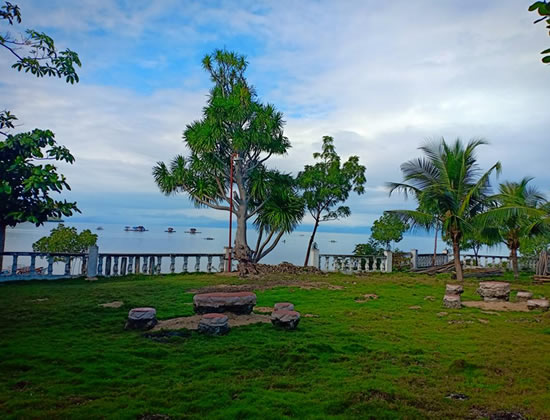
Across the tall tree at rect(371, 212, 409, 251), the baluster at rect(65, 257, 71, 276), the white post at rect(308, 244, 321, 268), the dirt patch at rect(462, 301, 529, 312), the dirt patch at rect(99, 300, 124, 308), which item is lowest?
the dirt patch at rect(99, 300, 124, 308)

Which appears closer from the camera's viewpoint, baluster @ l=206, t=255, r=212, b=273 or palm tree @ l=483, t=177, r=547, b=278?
palm tree @ l=483, t=177, r=547, b=278

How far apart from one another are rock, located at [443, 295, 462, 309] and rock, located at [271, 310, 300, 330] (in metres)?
4.97

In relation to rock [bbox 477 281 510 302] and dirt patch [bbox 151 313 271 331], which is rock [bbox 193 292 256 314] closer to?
dirt patch [bbox 151 313 271 331]

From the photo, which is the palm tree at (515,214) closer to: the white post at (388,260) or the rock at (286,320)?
the white post at (388,260)

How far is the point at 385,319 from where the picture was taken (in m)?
8.88

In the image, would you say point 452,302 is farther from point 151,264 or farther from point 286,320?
point 151,264

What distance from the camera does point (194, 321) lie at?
7.93m

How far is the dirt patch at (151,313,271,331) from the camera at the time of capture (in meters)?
7.53

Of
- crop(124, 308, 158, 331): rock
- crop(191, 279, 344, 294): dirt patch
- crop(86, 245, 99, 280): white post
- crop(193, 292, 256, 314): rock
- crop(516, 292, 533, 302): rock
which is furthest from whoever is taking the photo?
crop(86, 245, 99, 280): white post

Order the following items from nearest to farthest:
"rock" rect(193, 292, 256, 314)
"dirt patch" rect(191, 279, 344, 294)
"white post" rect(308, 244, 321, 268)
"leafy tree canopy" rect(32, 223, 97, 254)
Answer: "rock" rect(193, 292, 256, 314), "dirt patch" rect(191, 279, 344, 294), "leafy tree canopy" rect(32, 223, 97, 254), "white post" rect(308, 244, 321, 268)

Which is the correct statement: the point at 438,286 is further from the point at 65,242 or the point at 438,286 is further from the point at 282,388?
the point at 65,242

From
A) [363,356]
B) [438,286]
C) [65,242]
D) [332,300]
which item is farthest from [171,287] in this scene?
[438,286]

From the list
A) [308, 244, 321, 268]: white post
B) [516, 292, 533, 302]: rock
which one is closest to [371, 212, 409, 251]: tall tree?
[308, 244, 321, 268]: white post

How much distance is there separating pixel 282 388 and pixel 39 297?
824cm
